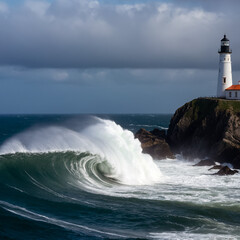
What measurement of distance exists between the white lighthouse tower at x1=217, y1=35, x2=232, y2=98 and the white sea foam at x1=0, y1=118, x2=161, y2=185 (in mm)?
24458

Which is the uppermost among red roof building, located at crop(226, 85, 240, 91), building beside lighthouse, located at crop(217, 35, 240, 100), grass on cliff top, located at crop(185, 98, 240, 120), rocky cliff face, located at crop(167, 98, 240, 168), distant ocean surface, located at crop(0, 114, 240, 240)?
building beside lighthouse, located at crop(217, 35, 240, 100)

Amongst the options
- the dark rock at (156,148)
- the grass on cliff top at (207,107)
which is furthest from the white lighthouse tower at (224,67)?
the dark rock at (156,148)

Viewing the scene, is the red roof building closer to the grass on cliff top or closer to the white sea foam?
the grass on cliff top

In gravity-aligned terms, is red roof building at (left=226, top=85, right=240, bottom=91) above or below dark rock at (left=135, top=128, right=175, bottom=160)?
above

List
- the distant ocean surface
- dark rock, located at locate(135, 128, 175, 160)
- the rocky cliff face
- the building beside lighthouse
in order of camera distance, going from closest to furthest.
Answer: the distant ocean surface → the rocky cliff face → dark rock, located at locate(135, 128, 175, 160) → the building beside lighthouse

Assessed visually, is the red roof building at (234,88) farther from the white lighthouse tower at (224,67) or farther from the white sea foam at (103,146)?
the white sea foam at (103,146)

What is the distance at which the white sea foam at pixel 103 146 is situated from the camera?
30.8 metres

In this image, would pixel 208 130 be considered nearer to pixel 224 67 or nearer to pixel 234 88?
pixel 234 88

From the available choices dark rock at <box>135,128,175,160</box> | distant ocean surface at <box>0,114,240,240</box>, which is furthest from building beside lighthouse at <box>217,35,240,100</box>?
distant ocean surface at <box>0,114,240,240</box>

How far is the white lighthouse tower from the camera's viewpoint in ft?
185

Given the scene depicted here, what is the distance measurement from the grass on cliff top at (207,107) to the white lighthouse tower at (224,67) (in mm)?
5249

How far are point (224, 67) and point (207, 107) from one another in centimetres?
912

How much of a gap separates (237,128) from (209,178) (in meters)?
14.2

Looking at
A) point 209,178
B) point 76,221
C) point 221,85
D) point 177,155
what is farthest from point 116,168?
point 221,85
